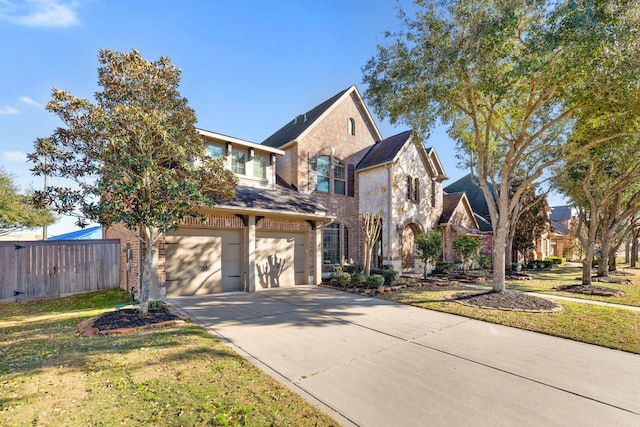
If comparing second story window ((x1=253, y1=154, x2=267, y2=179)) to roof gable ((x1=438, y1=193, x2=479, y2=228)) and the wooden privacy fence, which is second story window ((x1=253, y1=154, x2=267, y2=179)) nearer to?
the wooden privacy fence

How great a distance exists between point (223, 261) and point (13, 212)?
66.2 feet

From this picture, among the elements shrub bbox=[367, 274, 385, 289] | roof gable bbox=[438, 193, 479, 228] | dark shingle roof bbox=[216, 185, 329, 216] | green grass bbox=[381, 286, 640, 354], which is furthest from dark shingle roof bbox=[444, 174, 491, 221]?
green grass bbox=[381, 286, 640, 354]

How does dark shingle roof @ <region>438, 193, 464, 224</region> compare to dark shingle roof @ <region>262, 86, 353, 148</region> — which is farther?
dark shingle roof @ <region>438, 193, 464, 224</region>

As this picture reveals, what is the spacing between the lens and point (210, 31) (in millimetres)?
10117

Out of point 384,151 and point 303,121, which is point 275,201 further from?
point 384,151

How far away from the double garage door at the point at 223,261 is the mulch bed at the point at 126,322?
2651 millimetres

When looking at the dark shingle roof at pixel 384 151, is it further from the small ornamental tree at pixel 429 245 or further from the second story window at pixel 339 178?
the small ornamental tree at pixel 429 245

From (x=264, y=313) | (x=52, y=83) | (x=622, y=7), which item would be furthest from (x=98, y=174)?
(x=622, y=7)

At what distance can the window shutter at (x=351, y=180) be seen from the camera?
17344 millimetres

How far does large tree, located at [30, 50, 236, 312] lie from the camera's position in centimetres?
635

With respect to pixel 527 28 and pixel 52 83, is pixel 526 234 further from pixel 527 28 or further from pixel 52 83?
pixel 52 83

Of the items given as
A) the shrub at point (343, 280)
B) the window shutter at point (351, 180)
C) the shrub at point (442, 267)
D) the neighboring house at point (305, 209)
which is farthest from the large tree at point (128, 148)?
the shrub at point (442, 267)

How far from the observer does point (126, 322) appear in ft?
21.6

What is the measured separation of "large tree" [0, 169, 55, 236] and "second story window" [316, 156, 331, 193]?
19.1 metres
